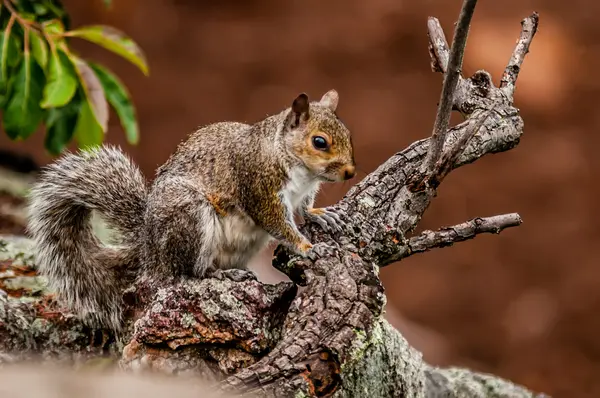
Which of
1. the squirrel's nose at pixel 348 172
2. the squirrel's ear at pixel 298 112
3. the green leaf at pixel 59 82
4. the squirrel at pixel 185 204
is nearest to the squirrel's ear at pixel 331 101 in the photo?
the squirrel at pixel 185 204

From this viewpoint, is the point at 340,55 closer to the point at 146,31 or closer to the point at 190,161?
the point at 146,31

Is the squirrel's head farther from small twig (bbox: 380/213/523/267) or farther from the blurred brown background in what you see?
the blurred brown background

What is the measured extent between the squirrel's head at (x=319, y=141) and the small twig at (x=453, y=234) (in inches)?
12.2

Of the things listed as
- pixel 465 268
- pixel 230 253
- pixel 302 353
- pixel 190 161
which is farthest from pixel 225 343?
pixel 465 268

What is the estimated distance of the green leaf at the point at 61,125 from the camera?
2389 mm

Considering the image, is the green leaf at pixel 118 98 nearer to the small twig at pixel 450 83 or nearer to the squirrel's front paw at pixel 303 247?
the squirrel's front paw at pixel 303 247

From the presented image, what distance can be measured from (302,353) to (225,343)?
253mm

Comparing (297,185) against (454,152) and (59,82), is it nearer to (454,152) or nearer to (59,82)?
(454,152)

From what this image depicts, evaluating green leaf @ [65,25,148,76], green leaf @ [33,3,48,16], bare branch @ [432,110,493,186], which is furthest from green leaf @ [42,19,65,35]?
bare branch @ [432,110,493,186]

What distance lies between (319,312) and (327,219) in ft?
1.35

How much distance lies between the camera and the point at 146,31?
16.5 ft

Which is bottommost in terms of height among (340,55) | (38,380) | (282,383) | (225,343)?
(38,380)

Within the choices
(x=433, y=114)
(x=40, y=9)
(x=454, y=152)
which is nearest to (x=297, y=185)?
(x=454, y=152)

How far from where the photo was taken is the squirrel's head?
1976mm
